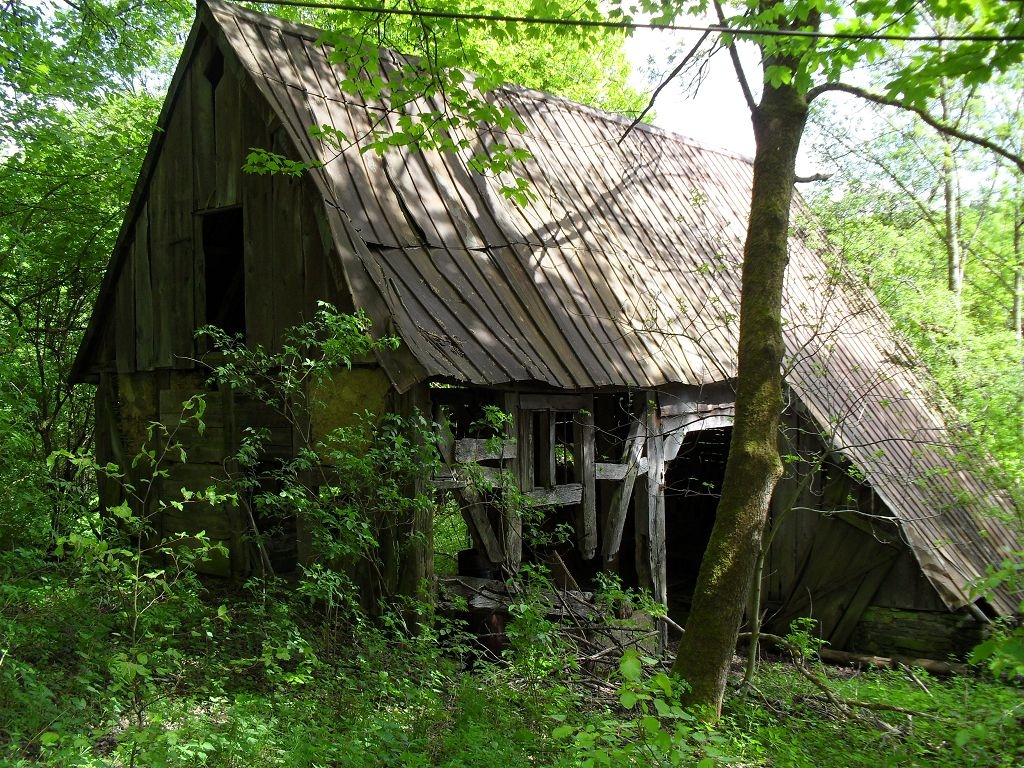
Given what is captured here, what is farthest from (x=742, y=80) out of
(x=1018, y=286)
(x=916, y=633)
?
(x=1018, y=286)

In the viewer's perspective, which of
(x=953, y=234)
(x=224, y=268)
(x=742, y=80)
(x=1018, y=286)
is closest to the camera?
(x=742, y=80)

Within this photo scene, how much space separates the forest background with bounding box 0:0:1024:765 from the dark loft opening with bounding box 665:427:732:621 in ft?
12.4

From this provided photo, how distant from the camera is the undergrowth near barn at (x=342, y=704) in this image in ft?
14.2

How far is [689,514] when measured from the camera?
48.5 feet

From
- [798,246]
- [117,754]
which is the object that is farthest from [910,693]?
[798,246]

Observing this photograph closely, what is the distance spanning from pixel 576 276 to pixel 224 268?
4243 mm

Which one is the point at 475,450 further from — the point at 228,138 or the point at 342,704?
the point at 228,138

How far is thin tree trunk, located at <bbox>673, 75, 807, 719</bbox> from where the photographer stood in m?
6.01

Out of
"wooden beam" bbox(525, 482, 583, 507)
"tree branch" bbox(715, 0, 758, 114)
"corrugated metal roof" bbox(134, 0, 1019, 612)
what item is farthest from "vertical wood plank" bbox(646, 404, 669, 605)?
"tree branch" bbox(715, 0, 758, 114)

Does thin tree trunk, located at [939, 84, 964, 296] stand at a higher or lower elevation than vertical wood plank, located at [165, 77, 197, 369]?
higher

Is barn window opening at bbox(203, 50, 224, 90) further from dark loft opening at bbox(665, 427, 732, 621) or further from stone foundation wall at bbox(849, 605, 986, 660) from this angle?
stone foundation wall at bbox(849, 605, 986, 660)

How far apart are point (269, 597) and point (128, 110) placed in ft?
33.6

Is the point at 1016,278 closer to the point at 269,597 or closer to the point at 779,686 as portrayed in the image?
the point at 779,686

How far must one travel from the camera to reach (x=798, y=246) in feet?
50.9
